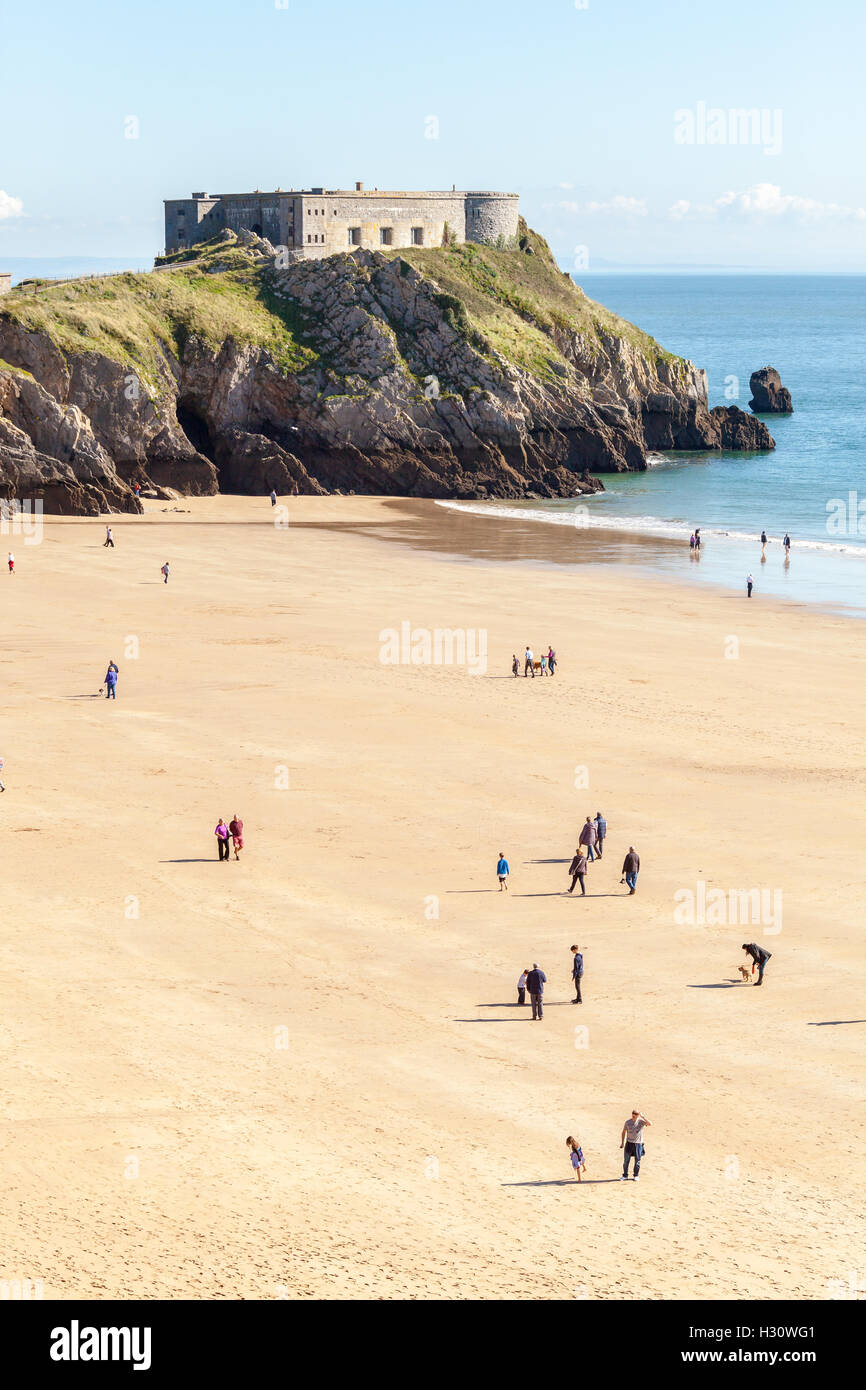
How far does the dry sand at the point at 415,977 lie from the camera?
15789 millimetres

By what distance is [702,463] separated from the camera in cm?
9475

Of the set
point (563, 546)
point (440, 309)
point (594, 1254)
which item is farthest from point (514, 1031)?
point (440, 309)

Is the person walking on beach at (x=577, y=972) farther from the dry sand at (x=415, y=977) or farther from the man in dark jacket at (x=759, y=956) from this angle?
the man in dark jacket at (x=759, y=956)

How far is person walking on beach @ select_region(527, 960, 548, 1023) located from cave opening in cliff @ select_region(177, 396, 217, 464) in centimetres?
6185

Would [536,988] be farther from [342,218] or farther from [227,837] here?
[342,218]

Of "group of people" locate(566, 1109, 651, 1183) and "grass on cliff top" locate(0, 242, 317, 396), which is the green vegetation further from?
"group of people" locate(566, 1109, 651, 1183)

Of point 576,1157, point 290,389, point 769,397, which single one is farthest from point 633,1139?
point 769,397

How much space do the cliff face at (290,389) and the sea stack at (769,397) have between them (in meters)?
35.9

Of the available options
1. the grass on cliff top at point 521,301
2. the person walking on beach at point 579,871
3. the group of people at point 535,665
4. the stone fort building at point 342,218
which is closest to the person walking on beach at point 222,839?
the person walking on beach at point 579,871

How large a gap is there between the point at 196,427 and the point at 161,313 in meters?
6.46

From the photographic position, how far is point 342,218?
328 ft

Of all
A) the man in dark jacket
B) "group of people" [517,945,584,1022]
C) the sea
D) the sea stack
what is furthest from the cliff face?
the man in dark jacket

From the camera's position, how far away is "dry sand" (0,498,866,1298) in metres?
15.8

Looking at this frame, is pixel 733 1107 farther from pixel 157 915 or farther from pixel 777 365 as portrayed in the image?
pixel 777 365
